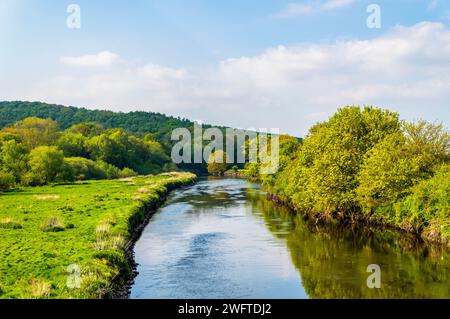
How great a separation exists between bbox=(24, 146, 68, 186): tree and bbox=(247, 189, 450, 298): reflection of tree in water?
59332 millimetres

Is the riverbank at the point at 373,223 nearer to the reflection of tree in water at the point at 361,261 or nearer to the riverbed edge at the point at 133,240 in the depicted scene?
the reflection of tree in water at the point at 361,261

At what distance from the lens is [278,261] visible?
1271 inches

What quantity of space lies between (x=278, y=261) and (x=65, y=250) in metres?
14.4

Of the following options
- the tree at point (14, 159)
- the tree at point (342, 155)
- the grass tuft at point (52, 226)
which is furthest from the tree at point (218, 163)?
the grass tuft at point (52, 226)

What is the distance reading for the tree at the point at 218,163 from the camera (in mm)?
172625

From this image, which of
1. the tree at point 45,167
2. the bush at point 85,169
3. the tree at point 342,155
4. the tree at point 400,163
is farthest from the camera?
the bush at point 85,169

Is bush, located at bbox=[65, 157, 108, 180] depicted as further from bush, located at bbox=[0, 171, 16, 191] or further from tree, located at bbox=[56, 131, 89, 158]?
bush, located at bbox=[0, 171, 16, 191]

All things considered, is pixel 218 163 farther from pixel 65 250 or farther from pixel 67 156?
pixel 65 250

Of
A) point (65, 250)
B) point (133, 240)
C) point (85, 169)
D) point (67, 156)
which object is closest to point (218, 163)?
point (67, 156)

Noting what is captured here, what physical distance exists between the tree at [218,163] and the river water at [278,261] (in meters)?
121

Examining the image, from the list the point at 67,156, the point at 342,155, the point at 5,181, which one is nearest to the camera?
the point at 342,155

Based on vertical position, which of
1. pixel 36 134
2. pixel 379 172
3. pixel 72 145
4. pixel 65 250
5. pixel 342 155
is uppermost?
pixel 36 134

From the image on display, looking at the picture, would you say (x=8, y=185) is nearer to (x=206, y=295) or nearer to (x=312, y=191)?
(x=312, y=191)

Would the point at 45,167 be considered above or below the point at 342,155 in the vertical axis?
below
